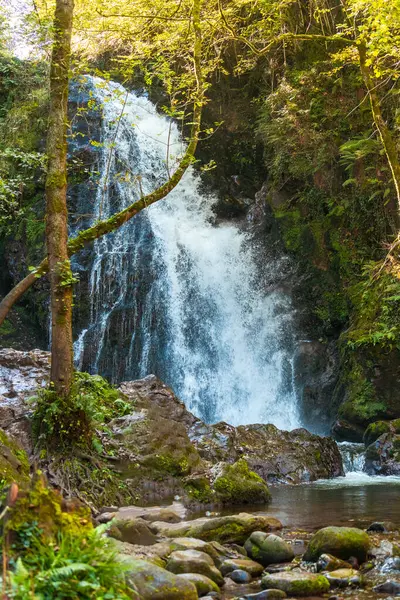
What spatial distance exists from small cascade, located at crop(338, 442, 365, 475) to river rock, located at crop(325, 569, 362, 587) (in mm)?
7628

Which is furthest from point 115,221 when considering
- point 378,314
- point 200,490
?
point 378,314

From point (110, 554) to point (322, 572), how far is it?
2870mm

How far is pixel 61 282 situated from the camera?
25.9 ft

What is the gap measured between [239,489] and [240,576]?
3.44m

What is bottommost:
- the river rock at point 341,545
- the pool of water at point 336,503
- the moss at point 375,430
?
the pool of water at point 336,503

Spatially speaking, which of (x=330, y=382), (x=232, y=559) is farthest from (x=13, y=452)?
(x=330, y=382)

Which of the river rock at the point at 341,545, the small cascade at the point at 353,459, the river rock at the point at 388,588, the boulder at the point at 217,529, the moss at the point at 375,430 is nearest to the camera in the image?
the river rock at the point at 388,588

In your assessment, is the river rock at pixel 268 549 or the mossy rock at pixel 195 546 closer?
the mossy rock at pixel 195 546

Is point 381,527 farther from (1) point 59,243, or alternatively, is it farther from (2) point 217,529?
(1) point 59,243

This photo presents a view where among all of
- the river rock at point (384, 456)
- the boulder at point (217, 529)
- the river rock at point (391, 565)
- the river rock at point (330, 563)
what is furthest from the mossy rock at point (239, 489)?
the river rock at point (384, 456)

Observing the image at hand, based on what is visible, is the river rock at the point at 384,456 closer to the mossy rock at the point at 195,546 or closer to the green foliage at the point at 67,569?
the mossy rock at the point at 195,546

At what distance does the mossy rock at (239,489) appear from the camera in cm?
857

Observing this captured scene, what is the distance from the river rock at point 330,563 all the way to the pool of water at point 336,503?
1539 mm

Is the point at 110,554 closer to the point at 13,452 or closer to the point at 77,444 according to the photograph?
the point at 13,452
